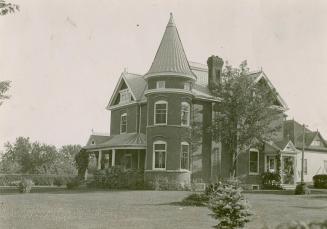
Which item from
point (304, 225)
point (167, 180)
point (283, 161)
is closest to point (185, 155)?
point (167, 180)

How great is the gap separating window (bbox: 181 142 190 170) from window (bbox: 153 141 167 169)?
1409 mm

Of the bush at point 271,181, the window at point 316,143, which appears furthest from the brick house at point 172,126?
the window at point 316,143

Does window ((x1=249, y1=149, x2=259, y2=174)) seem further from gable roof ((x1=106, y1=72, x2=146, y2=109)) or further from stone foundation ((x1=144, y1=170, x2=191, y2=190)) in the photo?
gable roof ((x1=106, y1=72, x2=146, y2=109))

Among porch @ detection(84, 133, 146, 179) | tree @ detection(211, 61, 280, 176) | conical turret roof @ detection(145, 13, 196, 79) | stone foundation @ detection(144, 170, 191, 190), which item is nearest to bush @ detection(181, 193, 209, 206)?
stone foundation @ detection(144, 170, 191, 190)

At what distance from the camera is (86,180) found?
37.8 meters

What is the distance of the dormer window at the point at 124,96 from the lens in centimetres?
4125

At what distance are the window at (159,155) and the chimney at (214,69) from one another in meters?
7.44

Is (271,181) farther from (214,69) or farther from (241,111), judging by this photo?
(214,69)

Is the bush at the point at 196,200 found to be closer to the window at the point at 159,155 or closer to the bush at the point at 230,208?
the bush at the point at 230,208

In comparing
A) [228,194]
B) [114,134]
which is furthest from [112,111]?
[228,194]

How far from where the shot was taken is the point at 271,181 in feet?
129

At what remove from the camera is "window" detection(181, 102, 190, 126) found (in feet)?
115

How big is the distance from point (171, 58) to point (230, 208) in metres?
25.0

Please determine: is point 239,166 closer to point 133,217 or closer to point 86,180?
point 86,180
